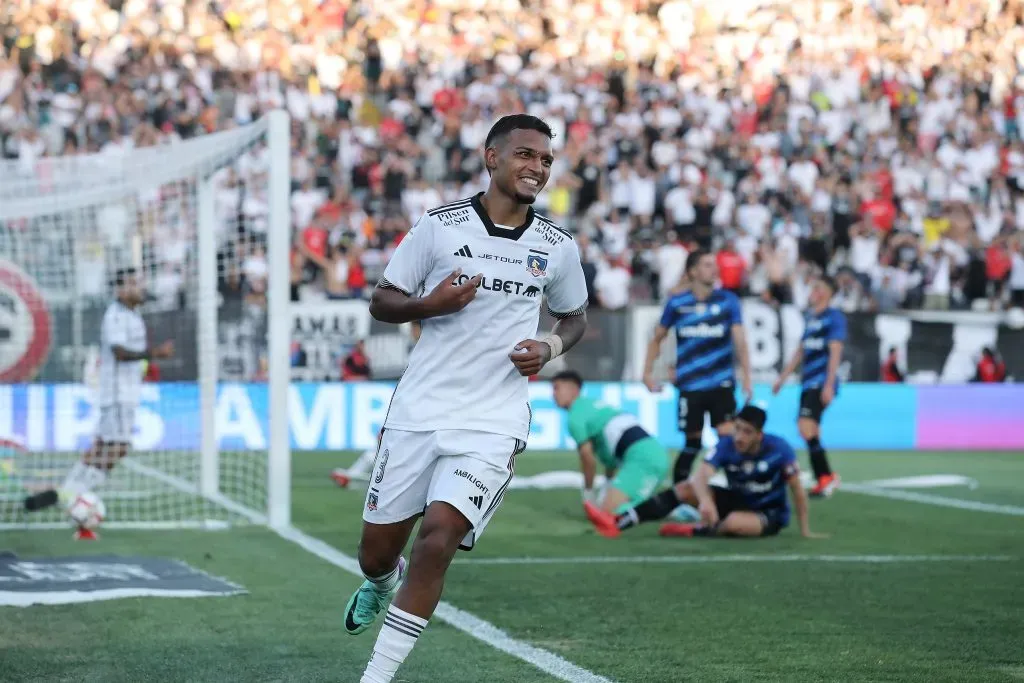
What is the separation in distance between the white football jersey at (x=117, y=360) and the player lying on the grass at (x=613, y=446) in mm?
3500

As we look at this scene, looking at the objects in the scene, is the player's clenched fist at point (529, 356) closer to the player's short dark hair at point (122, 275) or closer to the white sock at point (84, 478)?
the white sock at point (84, 478)

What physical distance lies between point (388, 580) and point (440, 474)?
715 mm

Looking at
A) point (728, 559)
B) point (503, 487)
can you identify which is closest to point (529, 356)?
point (503, 487)

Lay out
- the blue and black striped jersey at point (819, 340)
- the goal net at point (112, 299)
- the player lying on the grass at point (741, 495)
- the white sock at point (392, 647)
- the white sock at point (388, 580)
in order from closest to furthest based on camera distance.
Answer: the white sock at point (392, 647), the white sock at point (388, 580), the player lying on the grass at point (741, 495), the goal net at point (112, 299), the blue and black striped jersey at point (819, 340)

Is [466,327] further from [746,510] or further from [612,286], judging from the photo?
[612,286]

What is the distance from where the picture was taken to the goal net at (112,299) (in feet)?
41.1

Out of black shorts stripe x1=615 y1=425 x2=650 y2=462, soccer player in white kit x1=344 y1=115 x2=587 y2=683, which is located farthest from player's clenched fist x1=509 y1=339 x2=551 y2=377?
black shorts stripe x1=615 y1=425 x2=650 y2=462

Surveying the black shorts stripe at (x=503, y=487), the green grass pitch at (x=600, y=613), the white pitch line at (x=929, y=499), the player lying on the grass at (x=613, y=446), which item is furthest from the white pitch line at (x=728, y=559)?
the black shorts stripe at (x=503, y=487)

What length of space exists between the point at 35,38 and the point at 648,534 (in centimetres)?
1738

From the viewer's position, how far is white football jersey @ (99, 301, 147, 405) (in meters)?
13.2

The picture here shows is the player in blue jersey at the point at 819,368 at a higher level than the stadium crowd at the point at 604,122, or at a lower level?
lower

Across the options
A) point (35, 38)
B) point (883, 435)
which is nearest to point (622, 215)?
point (883, 435)

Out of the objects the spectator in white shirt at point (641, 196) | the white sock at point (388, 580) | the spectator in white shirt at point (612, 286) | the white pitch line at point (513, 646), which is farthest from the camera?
the spectator in white shirt at point (641, 196)

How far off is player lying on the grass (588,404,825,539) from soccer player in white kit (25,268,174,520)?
4.03 meters
